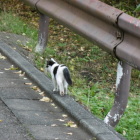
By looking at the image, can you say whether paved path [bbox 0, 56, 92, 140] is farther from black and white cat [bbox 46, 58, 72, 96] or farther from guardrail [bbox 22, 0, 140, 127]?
guardrail [bbox 22, 0, 140, 127]

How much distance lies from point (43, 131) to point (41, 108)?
0.68 metres

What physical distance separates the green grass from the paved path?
43cm

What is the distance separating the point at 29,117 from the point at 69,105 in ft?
1.64

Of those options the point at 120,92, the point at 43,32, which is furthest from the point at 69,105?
the point at 43,32

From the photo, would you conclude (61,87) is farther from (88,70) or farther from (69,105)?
(88,70)

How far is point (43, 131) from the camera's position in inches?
163

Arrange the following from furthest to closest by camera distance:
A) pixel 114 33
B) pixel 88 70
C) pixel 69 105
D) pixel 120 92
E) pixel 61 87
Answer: pixel 88 70, pixel 61 87, pixel 69 105, pixel 114 33, pixel 120 92

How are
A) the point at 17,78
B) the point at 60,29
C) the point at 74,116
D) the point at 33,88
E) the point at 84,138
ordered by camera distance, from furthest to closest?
the point at 60,29 < the point at 17,78 < the point at 33,88 < the point at 74,116 < the point at 84,138

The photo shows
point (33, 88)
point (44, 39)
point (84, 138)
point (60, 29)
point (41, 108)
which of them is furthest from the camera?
point (60, 29)

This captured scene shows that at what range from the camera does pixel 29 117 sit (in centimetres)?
446

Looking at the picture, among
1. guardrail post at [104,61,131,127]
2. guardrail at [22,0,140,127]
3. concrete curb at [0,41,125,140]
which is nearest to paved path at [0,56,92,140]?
concrete curb at [0,41,125,140]

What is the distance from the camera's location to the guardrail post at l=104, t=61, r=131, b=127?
14.4ft

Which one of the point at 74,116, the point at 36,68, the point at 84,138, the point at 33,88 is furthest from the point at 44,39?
the point at 84,138

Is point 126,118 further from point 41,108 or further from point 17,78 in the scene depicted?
point 17,78
